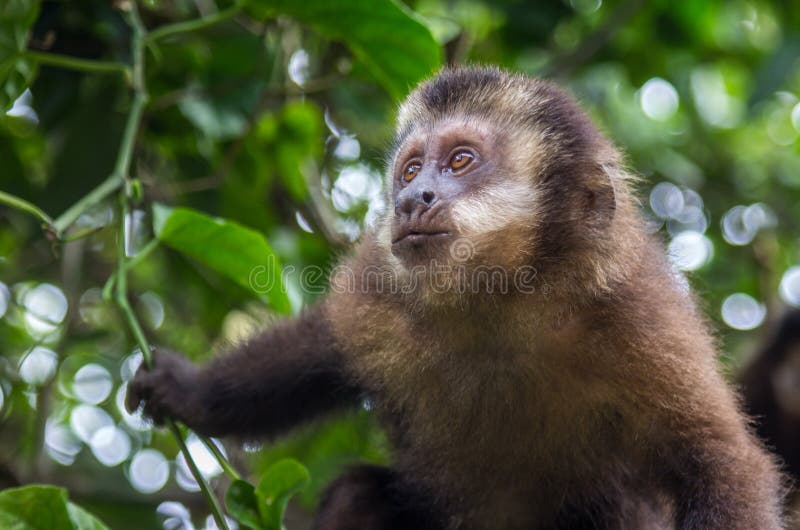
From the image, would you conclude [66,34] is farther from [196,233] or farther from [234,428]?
[234,428]

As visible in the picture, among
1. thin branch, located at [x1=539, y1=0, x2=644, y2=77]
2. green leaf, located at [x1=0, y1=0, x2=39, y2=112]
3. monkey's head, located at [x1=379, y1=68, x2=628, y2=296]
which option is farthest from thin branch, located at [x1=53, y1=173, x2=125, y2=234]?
thin branch, located at [x1=539, y1=0, x2=644, y2=77]

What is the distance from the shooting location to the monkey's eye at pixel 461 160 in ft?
12.5

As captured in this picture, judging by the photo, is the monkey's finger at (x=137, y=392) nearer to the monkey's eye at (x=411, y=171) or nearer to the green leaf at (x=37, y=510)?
the green leaf at (x=37, y=510)

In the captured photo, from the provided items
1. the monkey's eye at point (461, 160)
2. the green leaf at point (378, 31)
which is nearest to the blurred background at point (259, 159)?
the green leaf at point (378, 31)

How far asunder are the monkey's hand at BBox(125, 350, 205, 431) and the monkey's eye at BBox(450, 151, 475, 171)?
141cm

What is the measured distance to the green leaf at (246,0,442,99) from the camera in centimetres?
423

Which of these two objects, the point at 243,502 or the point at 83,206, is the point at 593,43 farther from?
the point at 243,502

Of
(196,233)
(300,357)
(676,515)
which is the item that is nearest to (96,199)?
(196,233)

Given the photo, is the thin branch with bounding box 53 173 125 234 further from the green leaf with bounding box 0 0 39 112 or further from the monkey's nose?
the monkey's nose

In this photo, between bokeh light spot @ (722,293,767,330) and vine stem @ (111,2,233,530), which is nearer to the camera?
vine stem @ (111,2,233,530)

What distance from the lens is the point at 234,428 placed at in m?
4.30

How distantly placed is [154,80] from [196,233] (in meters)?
1.63

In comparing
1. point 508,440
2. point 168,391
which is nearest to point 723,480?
point 508,440

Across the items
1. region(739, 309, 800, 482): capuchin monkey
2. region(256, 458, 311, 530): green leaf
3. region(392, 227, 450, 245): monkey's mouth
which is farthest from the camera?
region(739, 309, 800, 482): capuchin monkey
